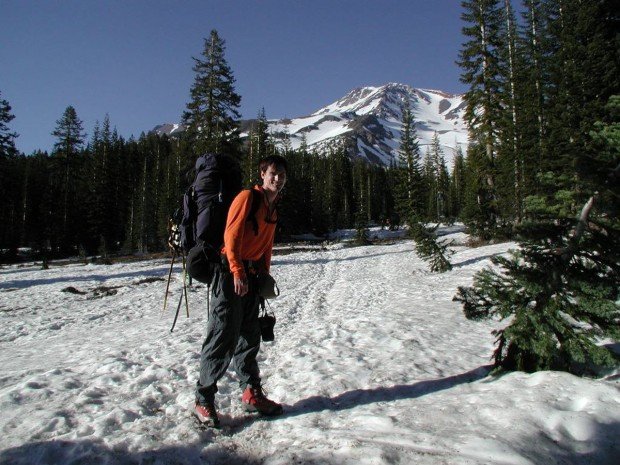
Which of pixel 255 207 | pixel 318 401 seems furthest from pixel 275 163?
pixel 318 401

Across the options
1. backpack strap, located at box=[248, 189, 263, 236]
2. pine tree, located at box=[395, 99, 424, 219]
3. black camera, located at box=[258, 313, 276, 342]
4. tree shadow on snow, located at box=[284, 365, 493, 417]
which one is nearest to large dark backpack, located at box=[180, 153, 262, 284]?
backpack strap, located at box=[248, 189, 263, 236]

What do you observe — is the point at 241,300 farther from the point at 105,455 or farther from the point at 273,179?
the point at 105,455

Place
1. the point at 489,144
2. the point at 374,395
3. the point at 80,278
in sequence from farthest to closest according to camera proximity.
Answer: the point at 489,144 < the point at 80,278 < the point at 374,395

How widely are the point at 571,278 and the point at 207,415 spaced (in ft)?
13.0

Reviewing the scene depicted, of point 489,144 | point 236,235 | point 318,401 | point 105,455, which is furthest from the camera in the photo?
point 489,144

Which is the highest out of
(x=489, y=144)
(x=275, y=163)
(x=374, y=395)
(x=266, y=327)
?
(x=489, y=144)

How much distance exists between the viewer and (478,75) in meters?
24.3

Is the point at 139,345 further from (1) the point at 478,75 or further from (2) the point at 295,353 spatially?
(1) the point at 478,75

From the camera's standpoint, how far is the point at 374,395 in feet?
13.8

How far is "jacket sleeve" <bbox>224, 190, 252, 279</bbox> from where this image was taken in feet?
11.2

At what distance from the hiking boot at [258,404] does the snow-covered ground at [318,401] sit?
12 cm

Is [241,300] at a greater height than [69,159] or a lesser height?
lesser

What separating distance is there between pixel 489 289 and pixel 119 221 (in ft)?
189

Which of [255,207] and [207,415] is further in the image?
[255,207]
